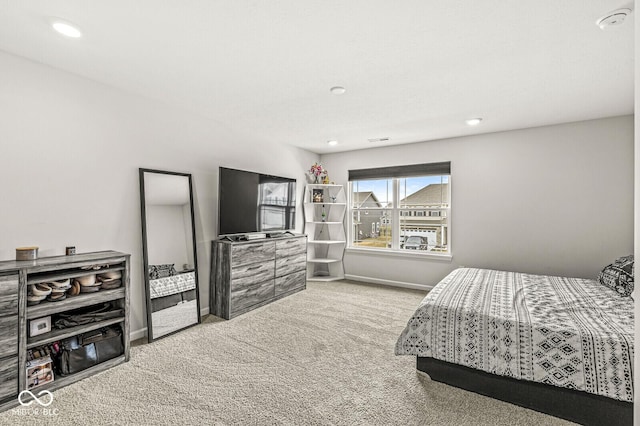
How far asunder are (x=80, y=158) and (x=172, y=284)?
1441mm

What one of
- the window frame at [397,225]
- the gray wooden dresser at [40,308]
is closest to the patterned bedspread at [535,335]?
the window frame at [397,225]

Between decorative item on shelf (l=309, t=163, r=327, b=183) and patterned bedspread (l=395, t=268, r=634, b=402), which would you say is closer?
patterned bedspread (l=395, t=268, r=634, b=402)

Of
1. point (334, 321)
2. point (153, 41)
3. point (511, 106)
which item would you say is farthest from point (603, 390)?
point (153, 41)

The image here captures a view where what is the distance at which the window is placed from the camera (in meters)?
4.74

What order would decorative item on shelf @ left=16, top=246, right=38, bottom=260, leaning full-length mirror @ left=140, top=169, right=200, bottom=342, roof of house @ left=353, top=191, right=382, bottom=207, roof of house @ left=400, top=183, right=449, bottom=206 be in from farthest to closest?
roof of house @ left=353, top=191, right=382, bottom=207
roof of house @ left=400, top=183, right=449, bottom=206
leaning full-length mirror @ left=140, top=169, right=200, bottom=342
decorative item on shelf @ left=16, top=246, right=38, bottom=260

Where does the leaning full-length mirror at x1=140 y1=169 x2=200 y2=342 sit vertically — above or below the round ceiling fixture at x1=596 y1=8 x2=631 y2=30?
below

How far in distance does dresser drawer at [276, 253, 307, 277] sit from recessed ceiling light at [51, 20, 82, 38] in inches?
120

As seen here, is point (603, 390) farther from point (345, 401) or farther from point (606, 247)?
point (606, 247)

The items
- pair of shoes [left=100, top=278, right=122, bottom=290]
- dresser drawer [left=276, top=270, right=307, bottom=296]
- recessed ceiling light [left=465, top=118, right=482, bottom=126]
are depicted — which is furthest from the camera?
dresser drawer [left=276, top=270, right=307, bottom=296]

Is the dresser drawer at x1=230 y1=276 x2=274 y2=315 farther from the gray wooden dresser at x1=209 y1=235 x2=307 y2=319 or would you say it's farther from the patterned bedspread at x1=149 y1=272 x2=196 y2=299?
the patterned bedspread at x1=149 y1=272 x2=196 y2=299

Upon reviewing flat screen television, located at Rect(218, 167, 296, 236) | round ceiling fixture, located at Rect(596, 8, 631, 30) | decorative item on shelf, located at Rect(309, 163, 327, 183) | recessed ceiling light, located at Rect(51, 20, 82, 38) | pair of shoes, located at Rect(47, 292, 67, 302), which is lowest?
pair of shoes, located at Rect(47, 292, 67, 302)

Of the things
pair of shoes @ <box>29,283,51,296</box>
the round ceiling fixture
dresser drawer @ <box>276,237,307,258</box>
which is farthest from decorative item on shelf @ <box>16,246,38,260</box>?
the round ceiling fixture

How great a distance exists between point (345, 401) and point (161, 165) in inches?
111

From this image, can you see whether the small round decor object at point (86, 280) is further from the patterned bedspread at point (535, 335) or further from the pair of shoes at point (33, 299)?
the patterned bedspread at point (535, 335)
